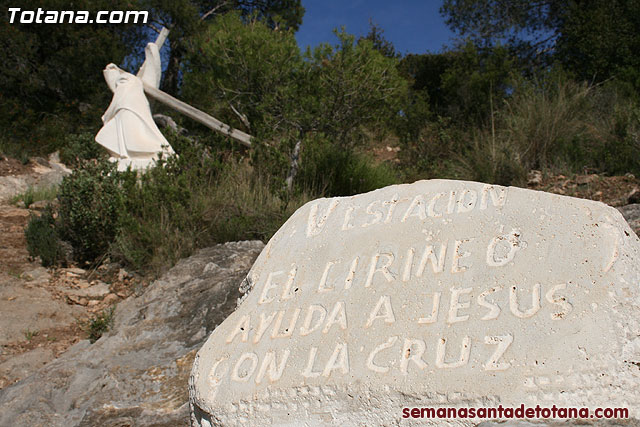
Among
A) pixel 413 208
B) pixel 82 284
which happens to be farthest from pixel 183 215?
pixel 413 208

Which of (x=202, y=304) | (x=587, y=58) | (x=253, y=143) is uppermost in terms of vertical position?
(x=587, y=58)

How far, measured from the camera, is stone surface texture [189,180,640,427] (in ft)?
6.00

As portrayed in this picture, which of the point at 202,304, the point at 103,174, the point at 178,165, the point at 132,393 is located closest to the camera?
the point at 132,393

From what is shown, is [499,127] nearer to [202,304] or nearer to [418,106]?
[418,106]

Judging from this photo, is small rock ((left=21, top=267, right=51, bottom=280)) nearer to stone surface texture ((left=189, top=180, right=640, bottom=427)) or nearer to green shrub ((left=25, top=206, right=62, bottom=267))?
green shrub ((left=25, top=206, right=62, bottom=267))

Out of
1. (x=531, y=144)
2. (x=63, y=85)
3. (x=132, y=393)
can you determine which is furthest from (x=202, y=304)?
(x=63, y=85)

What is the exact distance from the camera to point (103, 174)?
5.92 metres

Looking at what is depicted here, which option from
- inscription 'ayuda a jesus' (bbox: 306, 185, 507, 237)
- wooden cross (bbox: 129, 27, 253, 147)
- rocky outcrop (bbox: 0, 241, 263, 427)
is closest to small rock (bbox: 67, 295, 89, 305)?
rocky outcrop (bbox: 0, 241, 263, 427)

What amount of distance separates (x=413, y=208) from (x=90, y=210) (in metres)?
4.18

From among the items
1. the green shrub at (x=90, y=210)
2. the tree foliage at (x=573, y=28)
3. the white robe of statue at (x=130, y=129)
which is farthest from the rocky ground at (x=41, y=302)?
the tree foliage at (x=573, y=28)

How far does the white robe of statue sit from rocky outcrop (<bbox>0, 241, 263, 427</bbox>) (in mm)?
3351

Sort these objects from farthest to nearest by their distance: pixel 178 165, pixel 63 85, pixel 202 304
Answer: pixel 63 85, pixel 178 165, pixel 202 304

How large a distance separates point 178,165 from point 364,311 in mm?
4585
